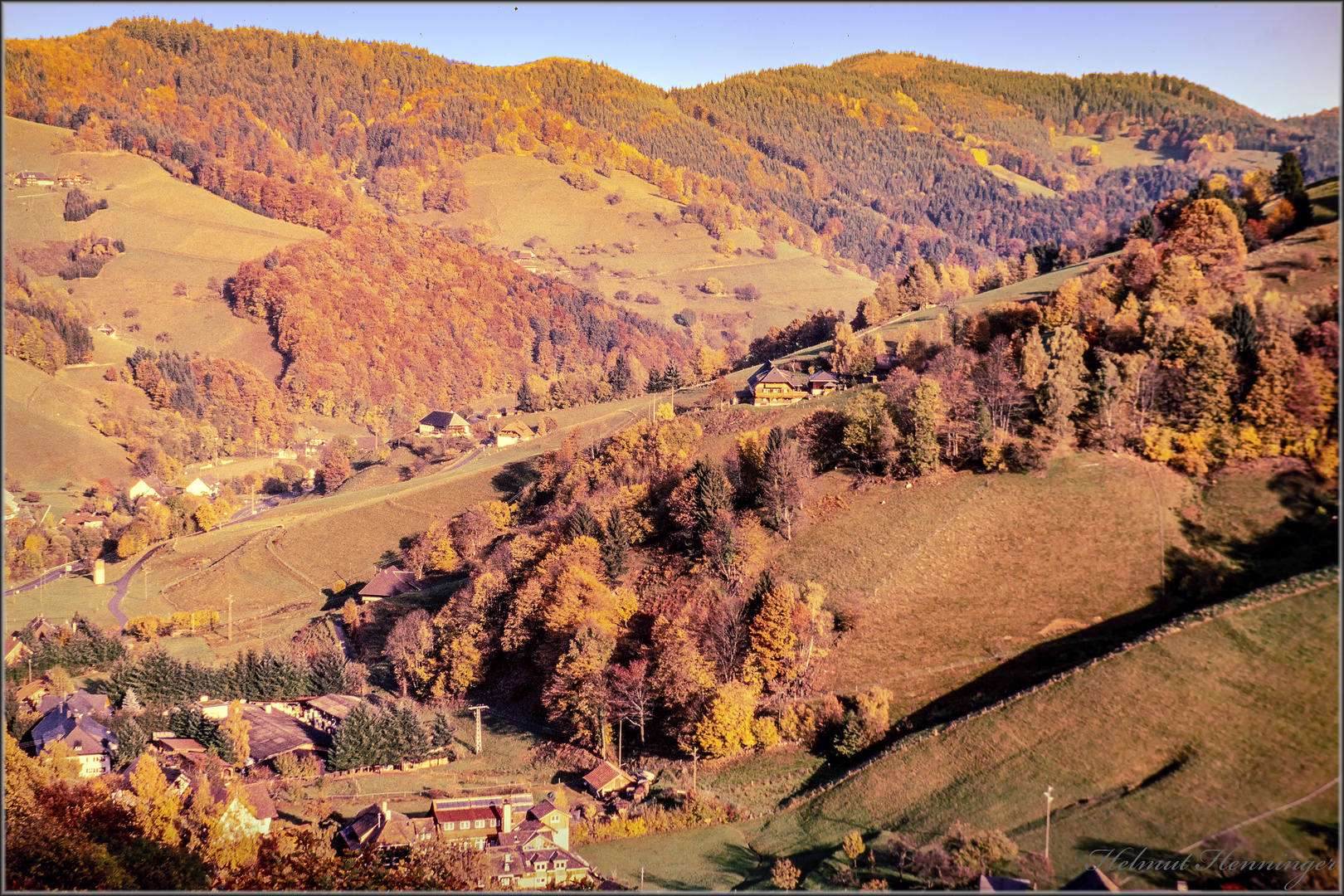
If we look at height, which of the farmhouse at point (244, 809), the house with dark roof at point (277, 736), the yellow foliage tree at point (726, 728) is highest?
the yellow foliage tree at point (726, 728)

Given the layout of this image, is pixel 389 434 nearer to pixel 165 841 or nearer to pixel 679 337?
pixel 679 337

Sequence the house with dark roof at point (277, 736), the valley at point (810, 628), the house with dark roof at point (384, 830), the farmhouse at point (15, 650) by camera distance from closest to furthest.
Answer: the valley at point (810, 628), the house with dark roof at point (384, 830), the house with dark roof at point (277, 736), the farmhouse at point (15, 650)

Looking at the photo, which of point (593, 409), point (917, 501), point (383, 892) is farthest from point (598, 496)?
point (593, 409)

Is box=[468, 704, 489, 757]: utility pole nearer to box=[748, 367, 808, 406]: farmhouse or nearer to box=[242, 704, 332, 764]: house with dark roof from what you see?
box=[242, 704, 332, 764]: house with dark roof

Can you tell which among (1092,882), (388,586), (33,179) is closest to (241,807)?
(388,586)

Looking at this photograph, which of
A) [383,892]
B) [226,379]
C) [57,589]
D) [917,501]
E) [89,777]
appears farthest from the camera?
[226,379]

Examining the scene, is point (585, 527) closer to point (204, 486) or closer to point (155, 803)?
point (155, 803)

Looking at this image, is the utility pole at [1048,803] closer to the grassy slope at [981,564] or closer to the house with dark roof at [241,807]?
the grassy slope at [981,564]

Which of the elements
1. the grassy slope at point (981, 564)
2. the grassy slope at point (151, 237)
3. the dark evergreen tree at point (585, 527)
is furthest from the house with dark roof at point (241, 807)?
the grassy slope at point (151, 237)
